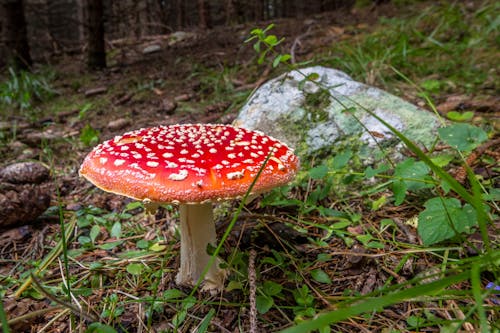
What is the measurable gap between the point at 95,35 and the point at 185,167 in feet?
19.3

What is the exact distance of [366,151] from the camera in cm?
279

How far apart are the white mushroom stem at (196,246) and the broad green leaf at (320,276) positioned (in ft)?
1.66

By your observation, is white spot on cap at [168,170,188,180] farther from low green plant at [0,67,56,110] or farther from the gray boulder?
low green plant at [0,67,56,110]

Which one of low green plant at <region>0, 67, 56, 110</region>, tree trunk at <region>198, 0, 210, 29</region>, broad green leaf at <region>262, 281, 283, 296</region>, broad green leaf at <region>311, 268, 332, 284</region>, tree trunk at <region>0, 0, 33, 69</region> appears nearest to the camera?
broad green leaf at <region>262, 281, 283, 296</region>

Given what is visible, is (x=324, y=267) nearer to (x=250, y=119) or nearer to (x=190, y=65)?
(x=250, y=119)

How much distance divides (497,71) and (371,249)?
130 inches

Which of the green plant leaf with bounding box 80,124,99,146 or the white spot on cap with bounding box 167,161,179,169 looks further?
the green plant leaf with bounding box 80,124,99,146

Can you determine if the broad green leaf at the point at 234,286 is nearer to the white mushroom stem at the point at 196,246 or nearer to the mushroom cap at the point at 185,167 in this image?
the white mushroom stem at the point at 196,246

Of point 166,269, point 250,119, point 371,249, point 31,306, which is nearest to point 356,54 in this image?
point 250,119

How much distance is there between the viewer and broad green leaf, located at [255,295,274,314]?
1700mm

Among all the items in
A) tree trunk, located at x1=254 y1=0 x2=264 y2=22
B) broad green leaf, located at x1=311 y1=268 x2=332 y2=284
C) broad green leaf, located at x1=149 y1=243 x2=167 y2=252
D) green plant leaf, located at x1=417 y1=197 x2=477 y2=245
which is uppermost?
tree trunk, located at x1=254 y1=0 x2=264 y2=22

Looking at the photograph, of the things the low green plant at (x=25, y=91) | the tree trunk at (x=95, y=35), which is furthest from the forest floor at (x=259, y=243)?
the tree trunk at (x=95, y=35)

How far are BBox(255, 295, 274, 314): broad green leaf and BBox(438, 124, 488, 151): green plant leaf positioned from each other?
1.31 m

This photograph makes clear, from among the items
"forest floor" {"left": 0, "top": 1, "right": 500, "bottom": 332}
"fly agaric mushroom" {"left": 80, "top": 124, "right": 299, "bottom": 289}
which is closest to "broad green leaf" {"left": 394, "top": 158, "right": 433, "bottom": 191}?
"forest floor" {"left": 0, "top": 1, "right": 500, "bottom": 332}
